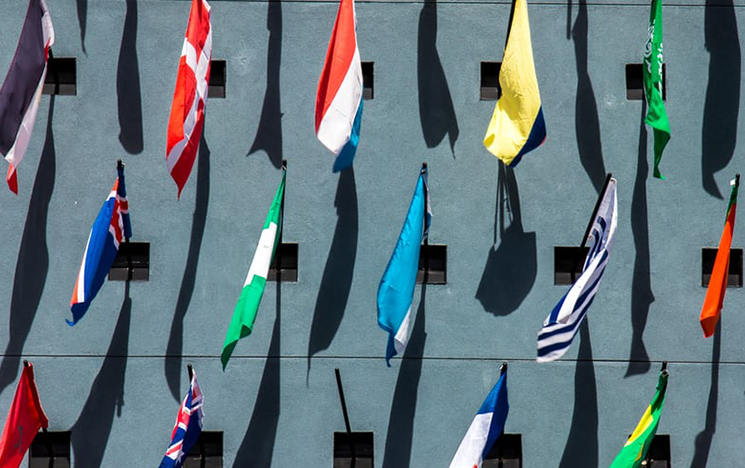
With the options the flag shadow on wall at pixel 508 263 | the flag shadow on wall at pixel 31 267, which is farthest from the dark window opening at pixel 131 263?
the flag shadow on wall at pixel 508 263

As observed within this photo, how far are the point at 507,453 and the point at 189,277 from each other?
5.04 m

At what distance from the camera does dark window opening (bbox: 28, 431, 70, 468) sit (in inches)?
798

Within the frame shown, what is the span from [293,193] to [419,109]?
2147 mm

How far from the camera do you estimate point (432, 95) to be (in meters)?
20.9

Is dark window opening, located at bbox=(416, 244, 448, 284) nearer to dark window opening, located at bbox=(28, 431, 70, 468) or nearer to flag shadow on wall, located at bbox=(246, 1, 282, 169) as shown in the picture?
flag shadow on wall, located at bbox=(246, 1, 282, 169)

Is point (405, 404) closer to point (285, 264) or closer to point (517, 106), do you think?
point (285, 264)

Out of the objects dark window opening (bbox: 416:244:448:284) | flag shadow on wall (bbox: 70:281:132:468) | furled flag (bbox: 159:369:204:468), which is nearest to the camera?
furled flag (bbox: 159:369:204:468)

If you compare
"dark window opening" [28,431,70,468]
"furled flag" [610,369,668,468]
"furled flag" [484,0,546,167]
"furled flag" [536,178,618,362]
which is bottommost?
"dark window opening" [28,431,70,468]

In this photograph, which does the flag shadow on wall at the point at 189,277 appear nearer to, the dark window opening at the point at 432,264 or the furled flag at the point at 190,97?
the furled flag at the point at 190,97

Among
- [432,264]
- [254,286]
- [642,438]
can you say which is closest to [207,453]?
[254,286]

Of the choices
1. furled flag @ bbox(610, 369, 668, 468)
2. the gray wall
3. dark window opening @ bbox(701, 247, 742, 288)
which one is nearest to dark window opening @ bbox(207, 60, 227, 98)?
the gray wall

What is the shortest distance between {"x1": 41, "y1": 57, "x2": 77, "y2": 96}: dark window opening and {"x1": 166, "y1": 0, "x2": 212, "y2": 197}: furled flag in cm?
211

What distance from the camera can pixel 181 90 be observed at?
19281mm

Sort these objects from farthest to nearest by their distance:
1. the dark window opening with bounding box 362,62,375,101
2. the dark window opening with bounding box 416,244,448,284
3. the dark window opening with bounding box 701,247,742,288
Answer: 1. the dark window opening with bounding box 362,62,375,101
2. the dark window opening with bounding box 701,247,742,288
3. the dark window opening with bounding box 416,244,448,284
